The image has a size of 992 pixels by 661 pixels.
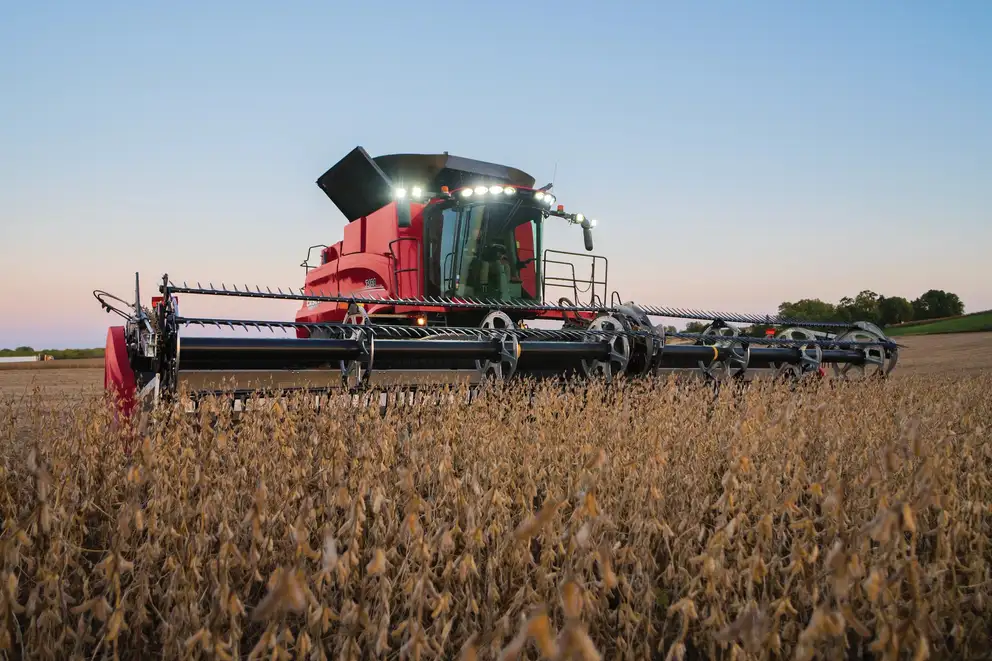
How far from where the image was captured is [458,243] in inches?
273

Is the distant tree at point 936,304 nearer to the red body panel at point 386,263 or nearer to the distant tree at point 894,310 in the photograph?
the distant tree at point 894,310

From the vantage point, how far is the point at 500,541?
5.76 feet

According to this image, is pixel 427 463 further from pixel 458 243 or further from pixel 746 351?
pixel 458 243

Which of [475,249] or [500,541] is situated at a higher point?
[475,249]

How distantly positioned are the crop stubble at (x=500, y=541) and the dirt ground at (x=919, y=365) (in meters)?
9.13

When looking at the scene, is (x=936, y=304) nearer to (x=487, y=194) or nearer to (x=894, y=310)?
(x=894, y=310)

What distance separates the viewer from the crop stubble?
1104 mm

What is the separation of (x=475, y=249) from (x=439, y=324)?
0.99 metres

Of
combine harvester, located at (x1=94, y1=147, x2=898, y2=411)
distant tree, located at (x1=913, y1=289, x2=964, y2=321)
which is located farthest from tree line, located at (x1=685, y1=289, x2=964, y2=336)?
combine harvester, located at (x1=94, y1=147, x2=898, y2=411)

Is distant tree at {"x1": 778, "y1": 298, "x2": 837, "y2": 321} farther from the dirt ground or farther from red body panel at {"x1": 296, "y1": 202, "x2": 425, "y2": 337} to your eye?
red body panel at {"x1": 296, "y1": 202, "x2": 425, "y2": 337}

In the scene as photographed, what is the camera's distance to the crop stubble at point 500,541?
3.62ft

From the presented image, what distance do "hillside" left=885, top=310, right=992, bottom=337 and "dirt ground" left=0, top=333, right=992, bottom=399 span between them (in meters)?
1.65

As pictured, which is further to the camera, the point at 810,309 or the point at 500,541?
the point at 810,309

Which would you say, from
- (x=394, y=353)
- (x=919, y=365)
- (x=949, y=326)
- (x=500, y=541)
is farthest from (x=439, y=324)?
(x=949, y=326)
